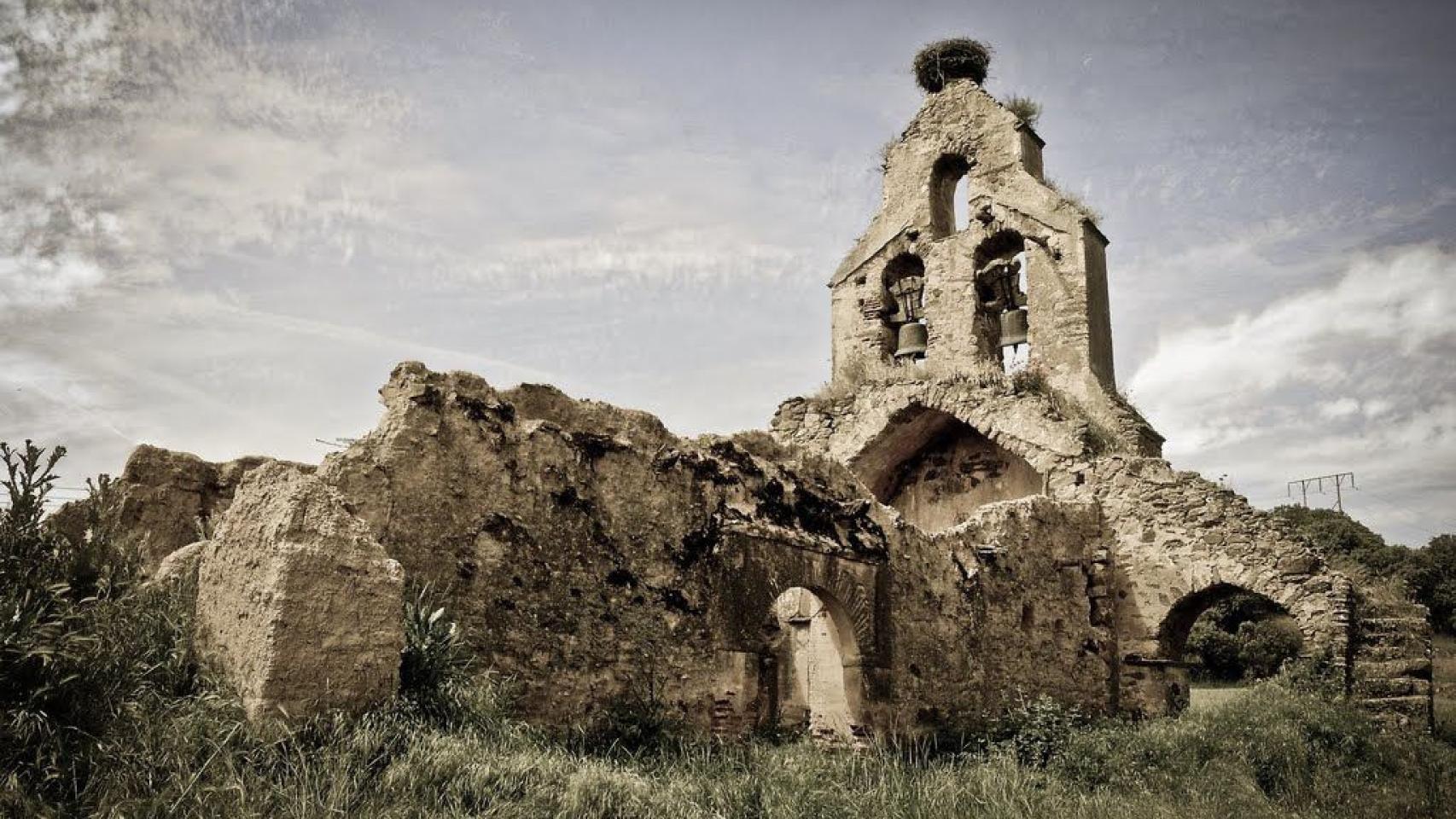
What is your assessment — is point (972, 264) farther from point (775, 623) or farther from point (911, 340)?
point (775, 623)

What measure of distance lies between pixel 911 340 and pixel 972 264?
1.41m

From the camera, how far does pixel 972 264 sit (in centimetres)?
1534

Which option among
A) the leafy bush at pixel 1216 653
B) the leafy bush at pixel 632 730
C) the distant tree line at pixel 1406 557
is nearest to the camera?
the leafy bush at pixel 632 730

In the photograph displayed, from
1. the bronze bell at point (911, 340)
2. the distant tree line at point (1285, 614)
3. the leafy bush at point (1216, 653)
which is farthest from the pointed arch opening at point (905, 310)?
the leafy bush at point (1216, 653)

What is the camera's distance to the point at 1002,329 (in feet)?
49.3

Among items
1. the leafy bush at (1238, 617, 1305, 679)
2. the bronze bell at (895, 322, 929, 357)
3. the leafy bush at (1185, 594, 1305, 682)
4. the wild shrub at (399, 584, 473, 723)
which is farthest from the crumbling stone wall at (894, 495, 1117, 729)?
the leafy bush at (1238, 617, 1305, 679)

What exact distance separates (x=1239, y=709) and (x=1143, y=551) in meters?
2.15

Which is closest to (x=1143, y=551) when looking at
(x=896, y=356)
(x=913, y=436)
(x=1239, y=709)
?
(x=1239, y=709)

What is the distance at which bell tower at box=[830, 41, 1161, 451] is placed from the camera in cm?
1445

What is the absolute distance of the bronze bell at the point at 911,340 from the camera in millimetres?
15477

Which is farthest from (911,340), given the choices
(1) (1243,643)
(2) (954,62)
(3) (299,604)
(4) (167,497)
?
(1) (1243,643)

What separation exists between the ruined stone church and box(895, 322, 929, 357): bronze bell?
5 cm

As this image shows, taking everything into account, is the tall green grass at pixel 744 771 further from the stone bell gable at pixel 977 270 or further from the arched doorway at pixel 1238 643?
the arched doorway at pixel 1238 643

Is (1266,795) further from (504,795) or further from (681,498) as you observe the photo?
(504,795)
